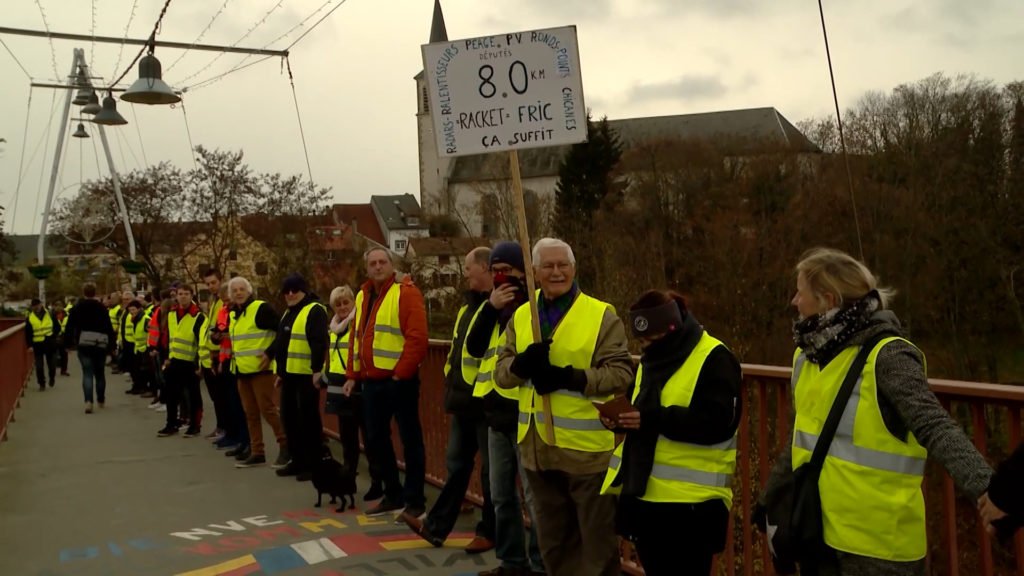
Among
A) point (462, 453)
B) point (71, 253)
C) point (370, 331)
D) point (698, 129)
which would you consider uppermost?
point (698, 129)

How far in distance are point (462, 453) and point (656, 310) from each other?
2874 mm

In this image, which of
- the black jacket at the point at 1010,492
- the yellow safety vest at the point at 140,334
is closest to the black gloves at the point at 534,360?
the black jacket at the point at 1010,492

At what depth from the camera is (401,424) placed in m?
7.26

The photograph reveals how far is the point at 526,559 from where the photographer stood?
18.5 ft

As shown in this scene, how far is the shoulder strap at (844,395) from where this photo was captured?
3.11 m

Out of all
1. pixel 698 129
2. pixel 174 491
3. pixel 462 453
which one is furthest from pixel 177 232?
pixel 698 129

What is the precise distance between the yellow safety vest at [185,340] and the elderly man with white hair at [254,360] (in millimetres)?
2417

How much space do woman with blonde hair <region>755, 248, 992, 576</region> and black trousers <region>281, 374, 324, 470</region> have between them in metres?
5.87

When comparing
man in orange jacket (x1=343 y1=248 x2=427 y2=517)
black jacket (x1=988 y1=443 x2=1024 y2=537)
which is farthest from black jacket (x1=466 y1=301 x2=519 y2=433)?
black jacket (x1=988 y1=443 x2=1024 y2=537)

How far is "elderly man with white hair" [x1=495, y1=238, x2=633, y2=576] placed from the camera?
4.49 m

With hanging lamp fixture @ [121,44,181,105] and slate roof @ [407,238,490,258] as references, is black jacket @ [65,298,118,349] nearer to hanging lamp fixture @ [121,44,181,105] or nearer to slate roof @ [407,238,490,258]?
hanging lamp fixture @ [121,44,181,105]

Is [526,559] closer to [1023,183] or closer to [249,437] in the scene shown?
[249,437]

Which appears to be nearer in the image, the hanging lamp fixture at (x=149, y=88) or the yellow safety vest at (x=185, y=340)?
the hanging lamp fixture at (x=149, y=88)

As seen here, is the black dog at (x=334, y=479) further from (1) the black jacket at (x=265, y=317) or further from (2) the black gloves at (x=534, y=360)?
(2) the black gloves at (x=534, y=360)
